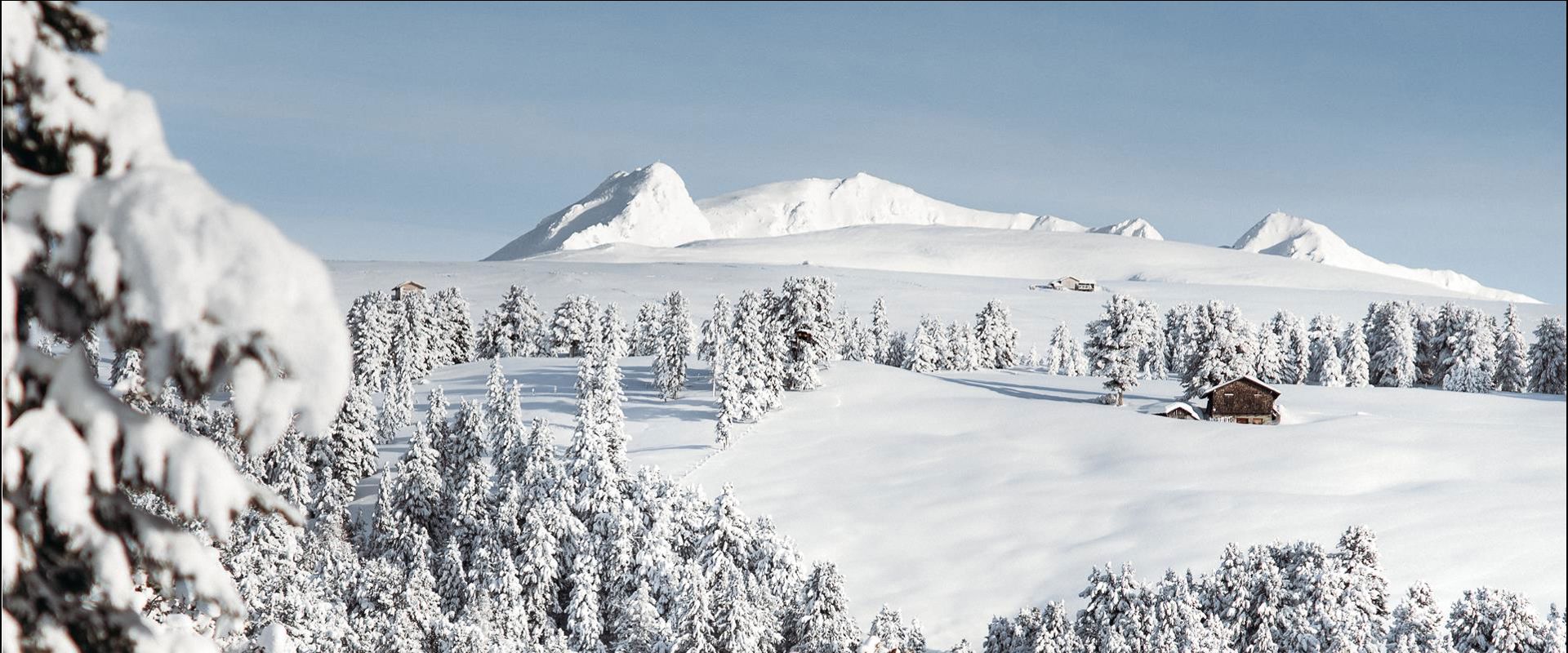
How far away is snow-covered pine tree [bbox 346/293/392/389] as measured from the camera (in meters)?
97.6

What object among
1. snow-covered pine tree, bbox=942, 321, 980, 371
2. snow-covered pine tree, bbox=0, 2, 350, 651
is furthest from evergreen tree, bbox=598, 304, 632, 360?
snow-covered pine tree, bbox=0, 2, 350, 651

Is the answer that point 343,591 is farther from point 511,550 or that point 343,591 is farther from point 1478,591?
point 1478,591

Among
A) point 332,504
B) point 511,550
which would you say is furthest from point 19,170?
point 332,504

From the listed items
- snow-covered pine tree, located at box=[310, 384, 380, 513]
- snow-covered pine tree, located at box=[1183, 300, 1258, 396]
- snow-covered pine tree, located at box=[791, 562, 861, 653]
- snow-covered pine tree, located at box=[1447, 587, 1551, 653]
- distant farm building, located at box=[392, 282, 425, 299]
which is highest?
distant farm building, located at box=[392, 282, 425, 299]

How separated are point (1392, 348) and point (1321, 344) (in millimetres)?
8852

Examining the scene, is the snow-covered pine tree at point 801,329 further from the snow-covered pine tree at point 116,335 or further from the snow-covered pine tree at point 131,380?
the snow-covered pine tree at point 116,335

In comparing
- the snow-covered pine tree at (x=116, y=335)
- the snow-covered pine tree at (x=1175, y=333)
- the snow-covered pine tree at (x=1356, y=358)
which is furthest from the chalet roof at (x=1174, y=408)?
the snow-covered pine tree at (x=116, y=335)

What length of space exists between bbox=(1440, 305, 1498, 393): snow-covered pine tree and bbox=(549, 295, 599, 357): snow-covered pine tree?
311 ft

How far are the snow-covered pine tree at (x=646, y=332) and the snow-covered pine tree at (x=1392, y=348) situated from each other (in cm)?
8325

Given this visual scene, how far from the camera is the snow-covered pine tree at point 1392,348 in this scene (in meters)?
125

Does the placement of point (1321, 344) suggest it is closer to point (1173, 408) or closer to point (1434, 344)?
point (1434, 344)

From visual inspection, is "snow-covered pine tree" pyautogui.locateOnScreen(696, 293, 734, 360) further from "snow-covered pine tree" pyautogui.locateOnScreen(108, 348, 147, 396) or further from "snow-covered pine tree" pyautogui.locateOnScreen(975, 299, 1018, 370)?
"snow-covered pine tree" pyautogui.locateOnScreen(108, 348, 147, 396)

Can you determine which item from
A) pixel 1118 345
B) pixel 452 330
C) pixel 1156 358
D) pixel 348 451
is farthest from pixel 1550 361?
pixel 452 330

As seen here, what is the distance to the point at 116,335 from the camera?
2.77 m
